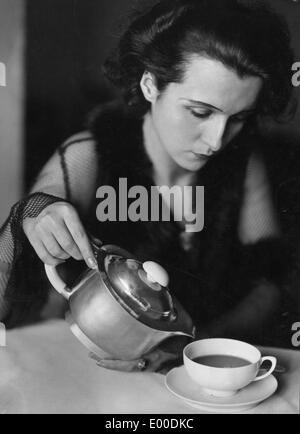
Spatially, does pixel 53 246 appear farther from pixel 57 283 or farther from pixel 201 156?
pixel 201 156

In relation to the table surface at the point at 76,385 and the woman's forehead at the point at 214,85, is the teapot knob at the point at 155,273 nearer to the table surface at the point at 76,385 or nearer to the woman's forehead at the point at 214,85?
the table surface at the point at 76,385

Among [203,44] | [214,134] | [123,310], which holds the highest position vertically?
[203,44]

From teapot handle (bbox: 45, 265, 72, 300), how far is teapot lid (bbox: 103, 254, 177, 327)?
0.07 metres

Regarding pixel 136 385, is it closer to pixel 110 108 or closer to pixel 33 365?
pixel 33 365

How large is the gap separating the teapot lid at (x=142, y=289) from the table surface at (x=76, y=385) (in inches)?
4.5

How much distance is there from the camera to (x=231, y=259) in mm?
1042

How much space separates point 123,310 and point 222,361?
0.57ft

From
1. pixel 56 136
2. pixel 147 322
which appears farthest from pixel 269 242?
pixel 56 136

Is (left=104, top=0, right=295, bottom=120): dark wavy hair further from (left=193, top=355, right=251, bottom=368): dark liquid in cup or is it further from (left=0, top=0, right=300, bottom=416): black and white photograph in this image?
(left=193, top=355, right=251, bottom=368): dark liquid in cup

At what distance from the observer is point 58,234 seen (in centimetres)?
95

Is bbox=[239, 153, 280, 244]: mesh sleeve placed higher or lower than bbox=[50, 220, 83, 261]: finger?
higher

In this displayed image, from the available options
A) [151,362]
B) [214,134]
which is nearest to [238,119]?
[214,134]

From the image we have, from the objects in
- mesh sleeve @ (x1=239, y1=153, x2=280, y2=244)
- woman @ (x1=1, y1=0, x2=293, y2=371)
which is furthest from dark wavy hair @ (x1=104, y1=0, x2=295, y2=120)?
mesh sleeve @ (x1=239, y1=153, x2=280, y2=244)

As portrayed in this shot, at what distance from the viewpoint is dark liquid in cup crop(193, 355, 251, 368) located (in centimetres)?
86
